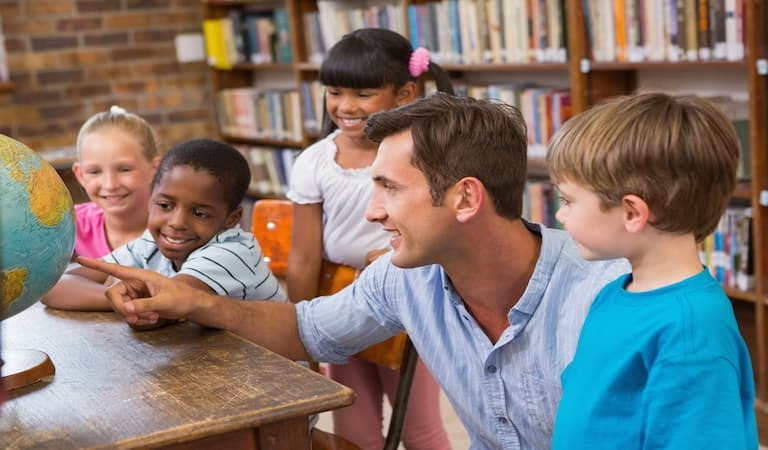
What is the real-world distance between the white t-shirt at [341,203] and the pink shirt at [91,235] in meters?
0.48

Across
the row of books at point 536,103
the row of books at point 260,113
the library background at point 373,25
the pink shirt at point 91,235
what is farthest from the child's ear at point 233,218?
the row of books at point 260,113

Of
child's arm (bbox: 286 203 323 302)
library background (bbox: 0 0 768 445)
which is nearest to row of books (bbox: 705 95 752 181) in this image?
library background (bbox: 0 0 768 445)

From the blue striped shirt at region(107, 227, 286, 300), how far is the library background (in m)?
1.02

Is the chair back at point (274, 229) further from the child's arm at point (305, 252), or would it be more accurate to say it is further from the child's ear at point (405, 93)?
the child's ear at point (405, 93)

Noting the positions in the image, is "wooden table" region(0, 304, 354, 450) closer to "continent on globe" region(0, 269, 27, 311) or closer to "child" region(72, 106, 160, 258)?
"continent on globe" region(0, 269, 27, 311)

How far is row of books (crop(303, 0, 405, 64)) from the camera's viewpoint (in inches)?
184

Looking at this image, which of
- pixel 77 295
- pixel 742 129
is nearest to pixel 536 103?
pixel 742 129

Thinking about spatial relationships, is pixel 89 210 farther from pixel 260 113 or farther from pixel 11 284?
pixel 260 113

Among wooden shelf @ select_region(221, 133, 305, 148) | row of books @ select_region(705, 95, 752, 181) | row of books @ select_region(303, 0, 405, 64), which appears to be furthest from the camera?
wooden shelf @ select_region(221, 133, 305, 148)

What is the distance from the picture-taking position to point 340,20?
500 cm

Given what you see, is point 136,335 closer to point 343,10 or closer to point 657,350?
point 657,350

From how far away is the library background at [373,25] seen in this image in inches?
132

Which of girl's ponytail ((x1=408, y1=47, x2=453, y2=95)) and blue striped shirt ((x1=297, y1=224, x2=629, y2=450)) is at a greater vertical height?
girl's ponytail ((x1=408, y1=47, x2=453, y2=95))

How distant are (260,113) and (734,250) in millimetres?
3146
